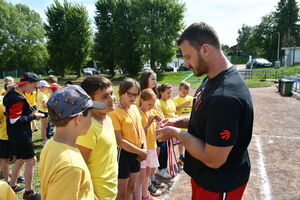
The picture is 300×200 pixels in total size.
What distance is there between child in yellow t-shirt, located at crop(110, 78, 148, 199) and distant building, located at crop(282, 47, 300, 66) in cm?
4983

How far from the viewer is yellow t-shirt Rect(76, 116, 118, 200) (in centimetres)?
224

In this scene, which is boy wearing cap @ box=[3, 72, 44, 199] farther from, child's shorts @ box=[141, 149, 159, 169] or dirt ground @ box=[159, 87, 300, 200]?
dirt ground @ box=[159, 87, 300, 200]

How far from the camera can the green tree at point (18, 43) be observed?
5188 centimetres

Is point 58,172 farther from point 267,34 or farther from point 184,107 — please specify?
point 267,34

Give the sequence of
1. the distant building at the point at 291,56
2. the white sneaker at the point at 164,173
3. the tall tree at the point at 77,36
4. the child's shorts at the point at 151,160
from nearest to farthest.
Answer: the child's shorts at the point at 151,160, the white sneaker at the point at 164,173, the tall tree at the point at 77,36, the distant building at the point at 291,56

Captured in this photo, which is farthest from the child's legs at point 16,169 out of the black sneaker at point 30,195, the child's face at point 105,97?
the child's face at point 105,97

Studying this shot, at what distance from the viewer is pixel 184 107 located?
222 inches

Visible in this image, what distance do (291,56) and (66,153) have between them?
54.0m

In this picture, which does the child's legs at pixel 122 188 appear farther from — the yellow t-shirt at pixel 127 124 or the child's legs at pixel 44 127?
the child's legs at pixel 44 127

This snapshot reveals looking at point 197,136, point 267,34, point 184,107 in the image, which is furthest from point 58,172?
point 267,34

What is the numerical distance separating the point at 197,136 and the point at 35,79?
3.51 m

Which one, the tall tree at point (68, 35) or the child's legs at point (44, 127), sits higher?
the tall tree at point (68, 35)

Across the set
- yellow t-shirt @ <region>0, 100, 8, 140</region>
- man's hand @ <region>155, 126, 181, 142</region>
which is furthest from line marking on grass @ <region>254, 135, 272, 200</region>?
yellow t-shirt @ <region>0, 100, 8, 140</region>

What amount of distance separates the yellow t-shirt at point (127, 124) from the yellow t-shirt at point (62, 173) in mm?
1381
